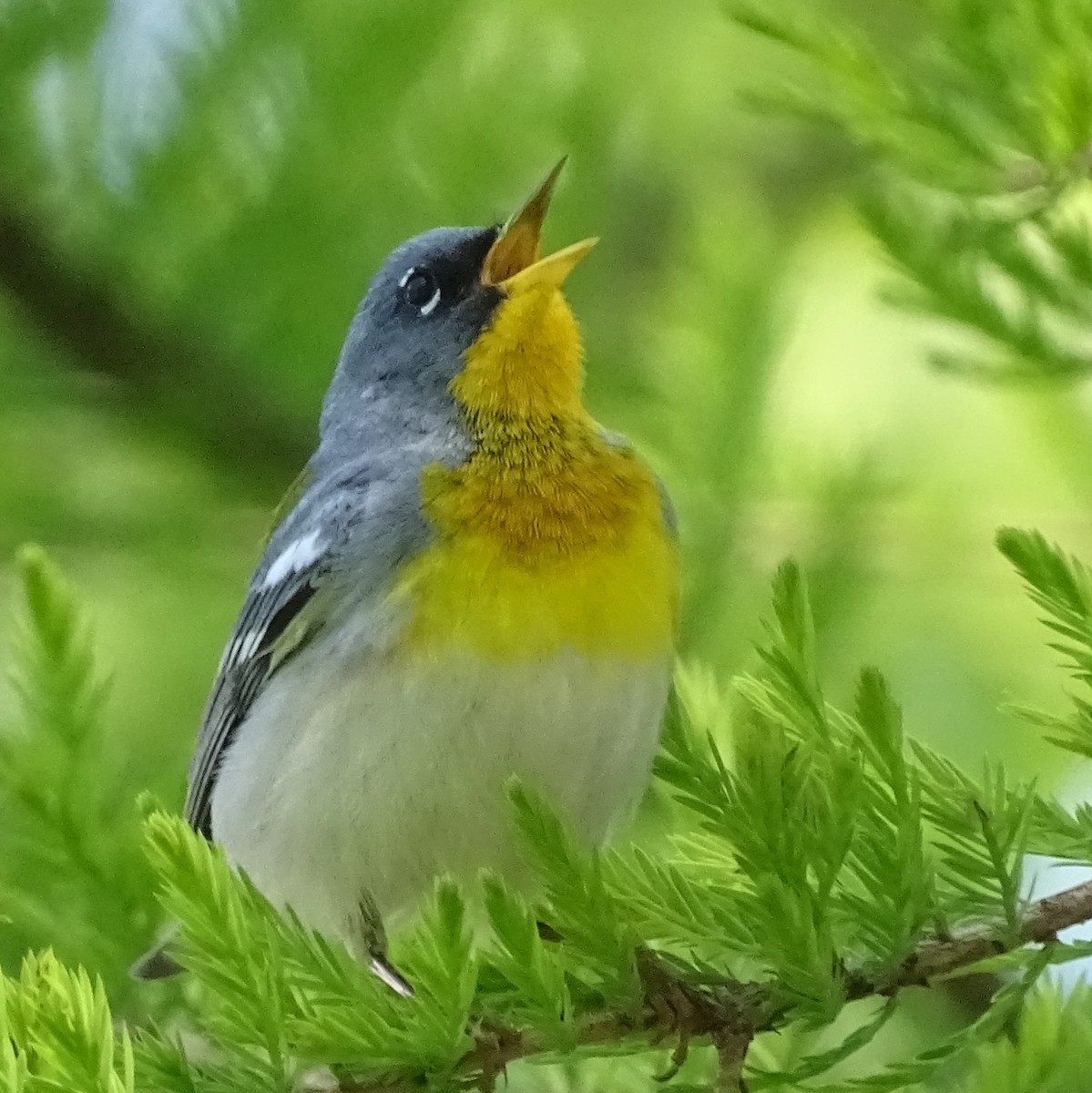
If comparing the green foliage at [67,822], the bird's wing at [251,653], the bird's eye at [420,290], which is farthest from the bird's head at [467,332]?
the green foliage at [67,822]

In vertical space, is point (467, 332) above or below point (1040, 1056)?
above

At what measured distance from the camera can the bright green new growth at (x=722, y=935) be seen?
776 mm

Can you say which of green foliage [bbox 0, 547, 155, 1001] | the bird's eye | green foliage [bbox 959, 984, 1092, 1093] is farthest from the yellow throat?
green foliage [bbox 959, 984, 1092, 1093]

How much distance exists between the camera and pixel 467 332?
1.68 m

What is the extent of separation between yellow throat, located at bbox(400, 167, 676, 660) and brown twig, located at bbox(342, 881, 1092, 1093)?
422 mm

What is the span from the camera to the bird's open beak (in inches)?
61.4

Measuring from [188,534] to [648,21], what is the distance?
1.07 m

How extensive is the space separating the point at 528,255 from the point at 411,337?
0.17 m

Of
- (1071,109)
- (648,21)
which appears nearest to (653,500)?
(1071,109)

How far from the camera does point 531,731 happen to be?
4.20 ft

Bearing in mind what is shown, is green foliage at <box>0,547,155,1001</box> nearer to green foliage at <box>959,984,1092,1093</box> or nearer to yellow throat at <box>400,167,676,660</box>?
yellow throat at <box>400,167,676,660</box>

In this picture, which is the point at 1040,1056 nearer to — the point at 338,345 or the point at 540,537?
the point at 540,537

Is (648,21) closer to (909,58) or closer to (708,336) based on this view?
(708,336)

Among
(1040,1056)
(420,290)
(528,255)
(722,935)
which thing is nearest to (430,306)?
(420,290)
